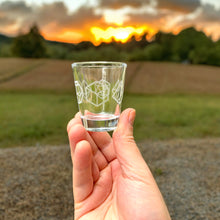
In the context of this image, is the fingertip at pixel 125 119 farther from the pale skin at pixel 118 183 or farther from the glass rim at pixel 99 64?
the glass rim at pixel 99 64

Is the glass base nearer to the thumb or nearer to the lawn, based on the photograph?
the thumb

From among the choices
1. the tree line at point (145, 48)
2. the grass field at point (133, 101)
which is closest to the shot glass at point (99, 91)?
the grass field at point (133, 101)

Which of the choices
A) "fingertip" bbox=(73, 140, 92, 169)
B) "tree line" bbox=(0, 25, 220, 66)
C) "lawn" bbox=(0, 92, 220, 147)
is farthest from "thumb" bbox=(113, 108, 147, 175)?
"tree line" bbox=(0, 25, 220, 66)

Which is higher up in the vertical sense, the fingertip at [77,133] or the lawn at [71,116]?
the fingertip at [77,133]

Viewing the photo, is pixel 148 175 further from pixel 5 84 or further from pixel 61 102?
pixel 5 84

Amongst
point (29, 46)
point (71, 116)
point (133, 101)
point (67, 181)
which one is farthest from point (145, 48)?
point (67, 181)
